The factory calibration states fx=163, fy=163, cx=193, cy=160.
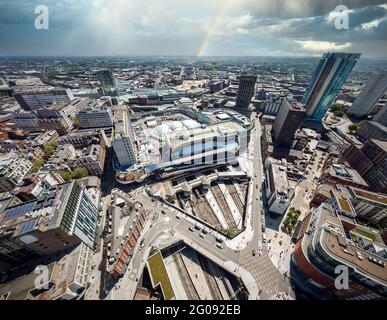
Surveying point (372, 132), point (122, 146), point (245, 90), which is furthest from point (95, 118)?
point (372, 132)

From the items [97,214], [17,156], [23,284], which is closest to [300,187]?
[97,214]

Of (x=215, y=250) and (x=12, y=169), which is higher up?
(x=12, y=169)

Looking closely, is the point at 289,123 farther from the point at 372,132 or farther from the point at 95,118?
the point at 95,118

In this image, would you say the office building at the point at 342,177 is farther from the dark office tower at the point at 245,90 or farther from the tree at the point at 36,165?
the tree at the point at 36,165

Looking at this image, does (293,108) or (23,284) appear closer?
(23,284)
